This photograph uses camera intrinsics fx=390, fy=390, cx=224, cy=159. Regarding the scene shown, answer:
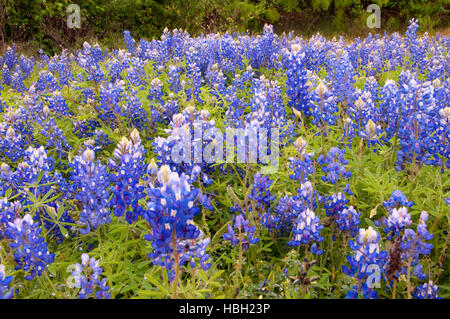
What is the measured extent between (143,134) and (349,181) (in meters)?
1.85

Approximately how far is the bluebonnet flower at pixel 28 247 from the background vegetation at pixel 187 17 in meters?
8.43

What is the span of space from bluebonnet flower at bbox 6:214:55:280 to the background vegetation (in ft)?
27.7

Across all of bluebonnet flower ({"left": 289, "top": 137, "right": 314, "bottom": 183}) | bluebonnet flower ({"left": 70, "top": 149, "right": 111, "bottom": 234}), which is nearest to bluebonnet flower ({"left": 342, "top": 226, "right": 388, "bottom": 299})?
bluebonnet flower ({"left": 289, "top": 137, "right": 314, "bottom": 183})

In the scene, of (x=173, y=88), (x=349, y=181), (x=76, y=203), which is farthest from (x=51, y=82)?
(x=349, y=181)

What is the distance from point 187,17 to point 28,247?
11.1 m

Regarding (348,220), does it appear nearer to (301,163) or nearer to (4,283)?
(301,163)

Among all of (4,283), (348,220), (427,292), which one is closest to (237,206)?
(348,220)

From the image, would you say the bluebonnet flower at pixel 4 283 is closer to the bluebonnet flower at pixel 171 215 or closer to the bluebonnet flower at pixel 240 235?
the bluebonnet flower at pixel 171 215

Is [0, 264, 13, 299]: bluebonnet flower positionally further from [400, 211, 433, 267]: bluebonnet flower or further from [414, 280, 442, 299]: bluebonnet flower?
[414, 280, 442, 299]: bluebonnet flower

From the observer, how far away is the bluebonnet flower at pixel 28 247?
1.79m

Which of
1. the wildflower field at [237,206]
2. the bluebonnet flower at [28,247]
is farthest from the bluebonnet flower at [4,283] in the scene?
the bluebonnet flower at [28,247]

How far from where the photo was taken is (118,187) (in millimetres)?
2064

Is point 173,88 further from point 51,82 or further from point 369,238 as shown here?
point 369,238

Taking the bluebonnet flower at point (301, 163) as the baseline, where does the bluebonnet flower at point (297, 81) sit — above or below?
above
